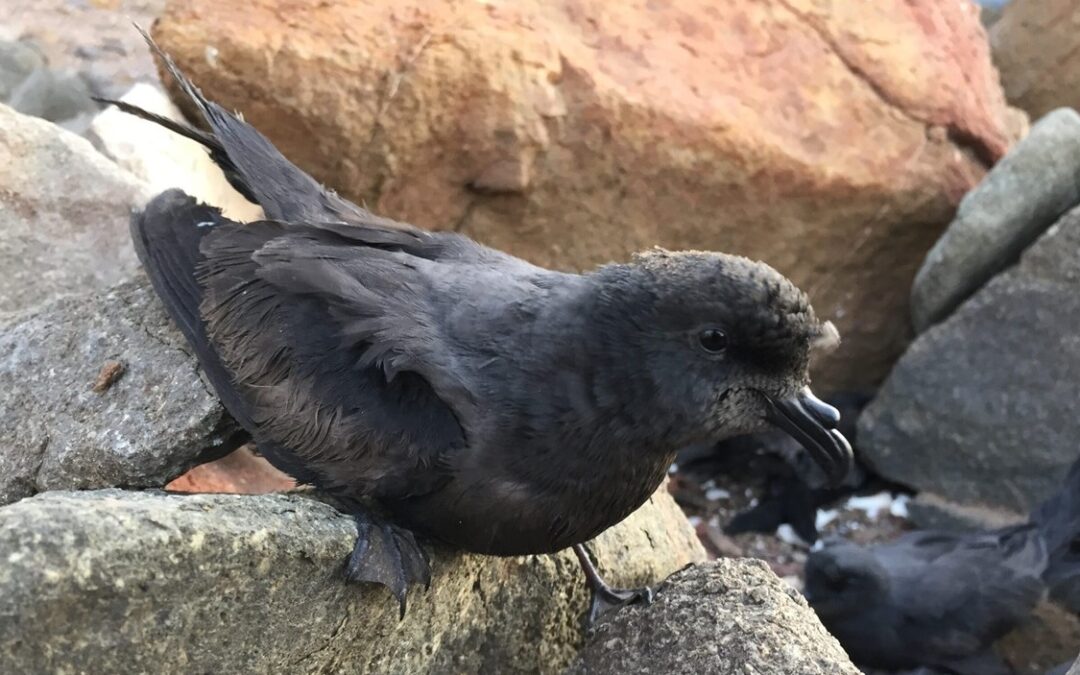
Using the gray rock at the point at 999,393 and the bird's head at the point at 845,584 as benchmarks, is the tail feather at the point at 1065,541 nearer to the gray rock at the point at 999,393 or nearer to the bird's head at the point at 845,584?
the gray rock at the point at 999,393

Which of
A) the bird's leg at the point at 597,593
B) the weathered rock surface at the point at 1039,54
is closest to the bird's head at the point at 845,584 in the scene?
the bird's leg at the point at 597,593

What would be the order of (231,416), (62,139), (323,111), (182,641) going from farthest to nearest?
(323,111) → (62,139) → (231,416) → (182,641)

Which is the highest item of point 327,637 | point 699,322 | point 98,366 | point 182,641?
point 699,322

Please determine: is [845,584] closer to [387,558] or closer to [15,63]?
[387,558]

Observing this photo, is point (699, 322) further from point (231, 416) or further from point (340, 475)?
point (231, 416)

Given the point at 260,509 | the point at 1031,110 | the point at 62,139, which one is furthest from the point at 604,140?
the point at 1031,110

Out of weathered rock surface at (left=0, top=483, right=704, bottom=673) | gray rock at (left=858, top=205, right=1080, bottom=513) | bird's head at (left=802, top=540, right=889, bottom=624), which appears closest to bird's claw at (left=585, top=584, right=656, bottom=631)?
weathered rock surface at (left=0, top=483, right=704, bottom=673)

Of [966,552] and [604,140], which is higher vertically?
[604,140]

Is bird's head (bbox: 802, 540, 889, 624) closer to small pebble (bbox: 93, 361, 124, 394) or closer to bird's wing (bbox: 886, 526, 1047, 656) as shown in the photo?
bird's wing (bbox: 886, 526, 1047, 656)
